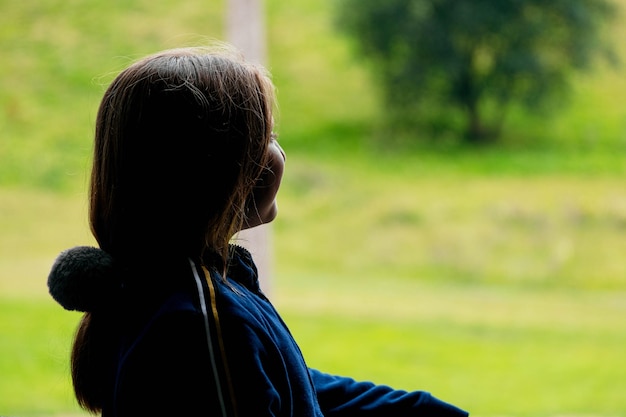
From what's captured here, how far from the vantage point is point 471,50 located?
872cm

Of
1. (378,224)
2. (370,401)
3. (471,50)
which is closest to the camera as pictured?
(370,401)

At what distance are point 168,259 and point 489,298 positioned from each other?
18.5 ft

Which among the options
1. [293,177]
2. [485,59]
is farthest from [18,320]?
[485,59]

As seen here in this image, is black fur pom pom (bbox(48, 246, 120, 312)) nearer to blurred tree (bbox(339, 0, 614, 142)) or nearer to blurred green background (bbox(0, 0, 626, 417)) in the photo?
blurred green background (bbox(0, 0, 626, 417))

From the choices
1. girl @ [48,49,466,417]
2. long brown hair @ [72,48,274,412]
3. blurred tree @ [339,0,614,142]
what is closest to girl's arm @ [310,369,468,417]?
girl @ [48,49,466,417]

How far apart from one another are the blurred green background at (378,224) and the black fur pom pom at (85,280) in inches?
122

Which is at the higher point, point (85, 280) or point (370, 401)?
point (85, 280)

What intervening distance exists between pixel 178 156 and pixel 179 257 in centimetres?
10

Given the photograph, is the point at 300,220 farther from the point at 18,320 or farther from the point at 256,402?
the point at 256,402

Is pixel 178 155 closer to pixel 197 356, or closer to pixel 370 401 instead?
pixel 197 356

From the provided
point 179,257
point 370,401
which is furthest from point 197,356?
point 370,401

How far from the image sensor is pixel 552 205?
26.3 feet

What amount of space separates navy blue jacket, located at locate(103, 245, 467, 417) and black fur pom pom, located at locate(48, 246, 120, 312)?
0.9 inches

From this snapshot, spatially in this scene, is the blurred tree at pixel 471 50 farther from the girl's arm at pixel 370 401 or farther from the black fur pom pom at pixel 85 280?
the black fur pom pom at pixel 85 280
